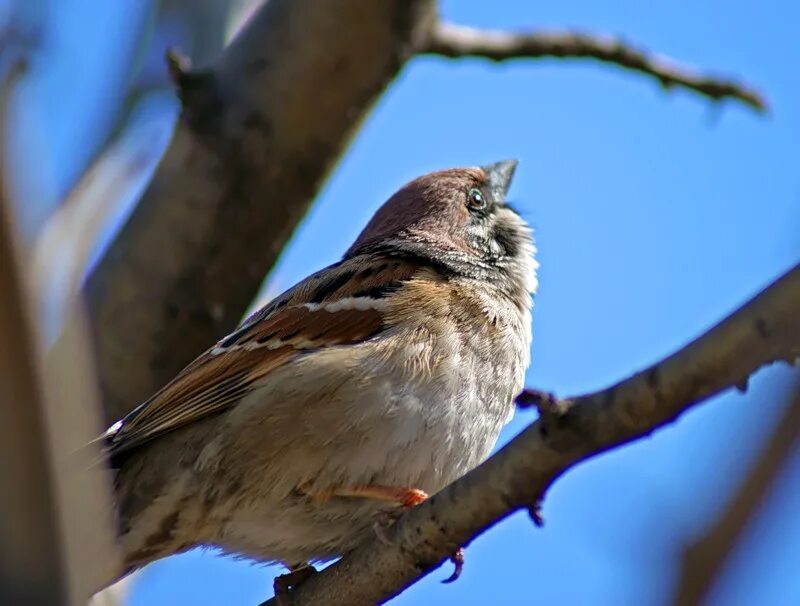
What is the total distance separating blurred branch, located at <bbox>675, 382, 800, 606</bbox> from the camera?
1.07 meters

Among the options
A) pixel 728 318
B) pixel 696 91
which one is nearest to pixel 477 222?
pixel 696 91

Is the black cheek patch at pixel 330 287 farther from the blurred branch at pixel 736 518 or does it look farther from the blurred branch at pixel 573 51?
the blurred branch at pixel 736 518

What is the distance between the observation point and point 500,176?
6047mm

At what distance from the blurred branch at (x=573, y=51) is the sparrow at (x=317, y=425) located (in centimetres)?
133

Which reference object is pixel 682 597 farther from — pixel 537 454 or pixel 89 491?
pixel 537 454

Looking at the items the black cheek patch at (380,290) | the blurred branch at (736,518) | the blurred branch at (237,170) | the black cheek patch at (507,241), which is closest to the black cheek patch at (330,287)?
the black cheek patch at (380,290)

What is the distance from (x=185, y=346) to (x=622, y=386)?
3135mm

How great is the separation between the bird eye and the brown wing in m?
1.00

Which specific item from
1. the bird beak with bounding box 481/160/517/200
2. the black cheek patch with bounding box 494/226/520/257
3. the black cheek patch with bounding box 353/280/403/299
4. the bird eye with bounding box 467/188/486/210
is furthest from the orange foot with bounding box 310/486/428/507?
the bird beak with bounding box 481/160/517/200

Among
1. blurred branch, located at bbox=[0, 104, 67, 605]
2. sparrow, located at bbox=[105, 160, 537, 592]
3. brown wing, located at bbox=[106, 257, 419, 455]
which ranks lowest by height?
blurred branch, located at bbox=[0, 104, 67, 605]

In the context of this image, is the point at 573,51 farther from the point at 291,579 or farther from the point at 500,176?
the point at 291,579

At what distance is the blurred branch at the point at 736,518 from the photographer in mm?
1070

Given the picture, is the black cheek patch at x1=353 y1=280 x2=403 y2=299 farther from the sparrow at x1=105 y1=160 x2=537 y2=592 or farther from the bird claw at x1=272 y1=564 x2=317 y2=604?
the bird claw at x1=272 y1=564 x2=317 y2=604

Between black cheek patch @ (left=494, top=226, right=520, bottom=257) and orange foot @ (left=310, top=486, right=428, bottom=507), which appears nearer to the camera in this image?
orange foot @ (left=310, top=486, right=428, bottom=507)
